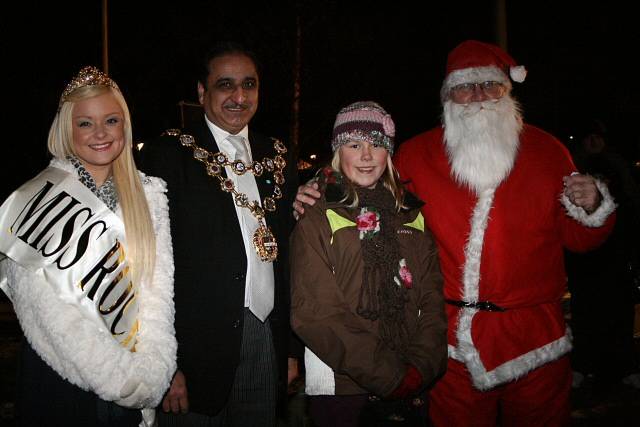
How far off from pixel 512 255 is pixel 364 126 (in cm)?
115

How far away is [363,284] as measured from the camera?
2.54 m

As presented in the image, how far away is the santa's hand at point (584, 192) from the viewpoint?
2.72 m

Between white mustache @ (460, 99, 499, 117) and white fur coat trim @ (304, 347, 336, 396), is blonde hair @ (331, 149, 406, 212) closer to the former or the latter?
white mustache @ (460, 99, 499, 117)

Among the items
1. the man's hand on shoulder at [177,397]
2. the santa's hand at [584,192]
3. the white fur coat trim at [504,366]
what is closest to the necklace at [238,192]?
the man's hand on shoulder at [177,397]

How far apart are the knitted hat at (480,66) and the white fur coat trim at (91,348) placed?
234 cm

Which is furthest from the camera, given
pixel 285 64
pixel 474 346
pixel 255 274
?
pixel 285 64

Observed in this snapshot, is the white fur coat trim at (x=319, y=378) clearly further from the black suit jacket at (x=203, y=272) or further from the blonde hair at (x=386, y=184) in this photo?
the blonde hair at (x=386, y=184)

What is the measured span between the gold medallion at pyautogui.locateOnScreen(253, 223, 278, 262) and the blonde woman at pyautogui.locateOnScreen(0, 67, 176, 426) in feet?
1.60

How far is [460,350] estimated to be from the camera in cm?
282

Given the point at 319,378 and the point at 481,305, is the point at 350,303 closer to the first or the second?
the point at 319,378

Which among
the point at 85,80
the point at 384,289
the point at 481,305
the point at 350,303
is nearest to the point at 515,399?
the point at 481,305

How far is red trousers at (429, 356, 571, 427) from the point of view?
281 cm

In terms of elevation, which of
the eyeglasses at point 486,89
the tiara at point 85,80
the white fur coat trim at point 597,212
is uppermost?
the eyeglasses at point 486,89

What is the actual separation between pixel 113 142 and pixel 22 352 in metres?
1.04
